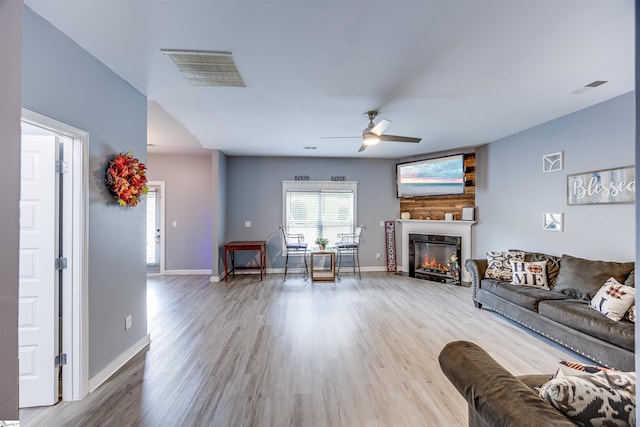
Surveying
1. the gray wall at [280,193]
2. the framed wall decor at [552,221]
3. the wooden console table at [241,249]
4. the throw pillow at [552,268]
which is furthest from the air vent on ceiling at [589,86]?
the wooden console table at [241,249]

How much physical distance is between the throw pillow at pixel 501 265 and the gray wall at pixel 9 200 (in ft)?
15.1

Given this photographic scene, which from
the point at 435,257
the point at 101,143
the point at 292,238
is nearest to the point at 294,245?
the point at 292,238

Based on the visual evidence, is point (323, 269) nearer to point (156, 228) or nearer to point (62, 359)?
point (156, 228)

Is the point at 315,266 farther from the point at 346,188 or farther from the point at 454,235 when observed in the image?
the point at 454,235

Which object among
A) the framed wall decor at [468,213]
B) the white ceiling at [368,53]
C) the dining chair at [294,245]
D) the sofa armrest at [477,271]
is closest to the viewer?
the white ceiling at [368,53]

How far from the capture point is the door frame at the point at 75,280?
82.3 inches

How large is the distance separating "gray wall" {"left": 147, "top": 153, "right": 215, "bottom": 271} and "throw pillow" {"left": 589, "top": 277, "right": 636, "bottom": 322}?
21.2 ft

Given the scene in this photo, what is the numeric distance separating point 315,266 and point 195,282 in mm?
2585

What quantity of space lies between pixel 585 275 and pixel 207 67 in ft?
14.5

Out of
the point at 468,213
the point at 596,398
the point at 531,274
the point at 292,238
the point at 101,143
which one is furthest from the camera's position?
the point at 292,238

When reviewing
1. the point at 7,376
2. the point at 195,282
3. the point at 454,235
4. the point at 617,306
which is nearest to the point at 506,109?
the point at 617,306

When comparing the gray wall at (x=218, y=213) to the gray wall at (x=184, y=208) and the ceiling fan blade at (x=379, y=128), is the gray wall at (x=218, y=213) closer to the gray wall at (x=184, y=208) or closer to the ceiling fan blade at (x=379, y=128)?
the gray wall at (x=184, y=208)

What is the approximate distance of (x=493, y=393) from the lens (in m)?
1.07

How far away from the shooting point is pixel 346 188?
650cm
